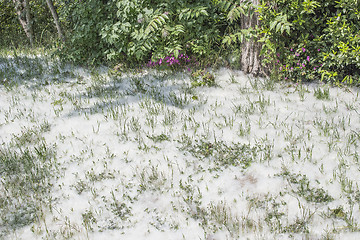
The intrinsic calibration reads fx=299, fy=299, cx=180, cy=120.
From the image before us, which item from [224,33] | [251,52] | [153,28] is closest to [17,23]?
[153,28]

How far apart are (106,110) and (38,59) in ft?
10.4

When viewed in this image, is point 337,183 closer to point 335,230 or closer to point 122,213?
point 335,230

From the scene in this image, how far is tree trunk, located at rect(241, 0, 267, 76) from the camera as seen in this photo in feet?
16.6

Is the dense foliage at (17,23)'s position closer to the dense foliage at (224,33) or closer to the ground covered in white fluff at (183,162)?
the dense foliage at (224,33)

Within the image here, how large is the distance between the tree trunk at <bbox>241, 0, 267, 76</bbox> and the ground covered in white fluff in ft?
0.55

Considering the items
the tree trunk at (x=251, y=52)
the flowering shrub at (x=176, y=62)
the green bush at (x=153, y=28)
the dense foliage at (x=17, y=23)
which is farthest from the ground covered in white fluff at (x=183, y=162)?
the dense foliage at (x=17, y=23)

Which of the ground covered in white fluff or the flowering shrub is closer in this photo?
the ground covered in white fluff

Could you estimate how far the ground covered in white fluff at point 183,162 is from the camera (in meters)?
2.87

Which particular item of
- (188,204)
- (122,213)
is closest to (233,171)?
(188,204)

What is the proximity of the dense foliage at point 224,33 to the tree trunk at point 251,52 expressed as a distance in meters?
0.10

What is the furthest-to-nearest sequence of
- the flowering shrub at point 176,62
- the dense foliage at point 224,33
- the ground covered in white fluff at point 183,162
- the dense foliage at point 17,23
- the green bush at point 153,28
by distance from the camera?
1. the dense foliage at point 17,23
2. the flowering shrub at point 176,62
3. the green bush at point 153,28
4. the dense foliage at point 224,33
5. the ground covered in white fluff at point 183,162

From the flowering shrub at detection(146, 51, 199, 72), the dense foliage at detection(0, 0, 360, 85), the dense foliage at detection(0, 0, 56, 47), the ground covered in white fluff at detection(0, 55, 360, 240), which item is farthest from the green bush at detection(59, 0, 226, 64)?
the dense foliage at detection(0, 0, 56, 47)

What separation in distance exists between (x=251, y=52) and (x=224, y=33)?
720mm

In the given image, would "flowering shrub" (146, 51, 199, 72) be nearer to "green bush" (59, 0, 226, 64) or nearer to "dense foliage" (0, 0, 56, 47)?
"green bush" (59, 0, 226, 64)
